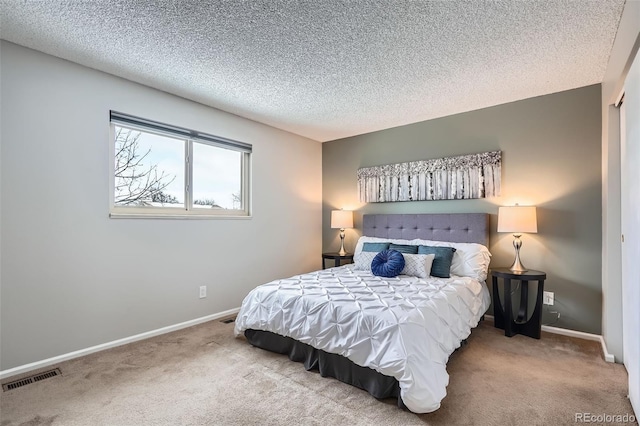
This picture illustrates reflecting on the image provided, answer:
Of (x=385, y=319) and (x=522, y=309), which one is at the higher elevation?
(x=385, y=319)

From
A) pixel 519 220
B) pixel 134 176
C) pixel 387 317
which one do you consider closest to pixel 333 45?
pixel 387 317

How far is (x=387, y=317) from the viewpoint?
81.3 inches

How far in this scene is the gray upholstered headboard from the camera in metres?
3.59

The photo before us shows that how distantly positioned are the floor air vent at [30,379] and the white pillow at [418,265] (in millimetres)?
2984

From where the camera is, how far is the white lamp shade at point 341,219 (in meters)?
4.59

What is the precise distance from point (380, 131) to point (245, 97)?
2.04 metres

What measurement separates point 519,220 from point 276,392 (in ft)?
8.83

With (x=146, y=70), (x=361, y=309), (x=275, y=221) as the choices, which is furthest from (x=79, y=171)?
(x=361, y=309)

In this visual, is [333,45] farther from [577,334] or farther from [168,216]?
[577,334]

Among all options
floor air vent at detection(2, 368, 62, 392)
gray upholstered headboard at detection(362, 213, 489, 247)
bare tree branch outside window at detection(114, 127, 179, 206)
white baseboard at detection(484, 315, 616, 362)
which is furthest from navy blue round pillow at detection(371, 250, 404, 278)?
floor air vent at detection(2, 368, 62, 392)

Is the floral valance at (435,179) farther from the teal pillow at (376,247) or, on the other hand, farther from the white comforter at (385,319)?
the white comforter at (385,319)

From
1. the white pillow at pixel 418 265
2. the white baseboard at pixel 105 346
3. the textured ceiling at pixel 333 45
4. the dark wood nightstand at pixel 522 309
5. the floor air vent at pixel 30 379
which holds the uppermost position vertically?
the textured ceiling at pixel 333 45

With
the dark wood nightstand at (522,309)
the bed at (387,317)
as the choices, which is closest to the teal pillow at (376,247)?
the bed at (387,317)

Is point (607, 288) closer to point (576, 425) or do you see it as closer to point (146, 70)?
point (576, 425)
